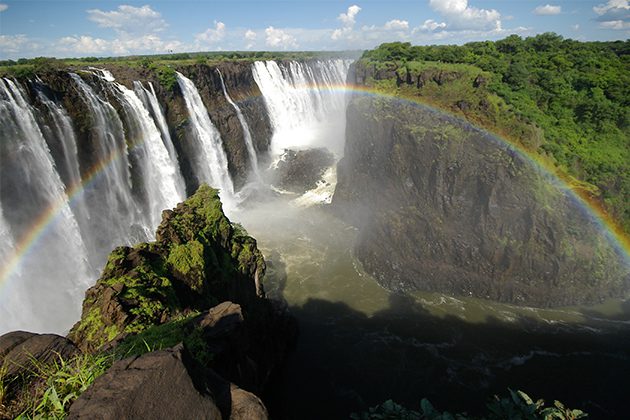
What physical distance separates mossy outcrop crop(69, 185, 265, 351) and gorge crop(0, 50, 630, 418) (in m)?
0.28

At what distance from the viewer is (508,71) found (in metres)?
29.8

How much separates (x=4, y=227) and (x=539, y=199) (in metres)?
30.0

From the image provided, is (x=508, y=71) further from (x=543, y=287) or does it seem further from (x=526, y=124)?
(x=543, y=287)

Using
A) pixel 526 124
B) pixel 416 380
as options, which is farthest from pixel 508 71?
pixel 416 380

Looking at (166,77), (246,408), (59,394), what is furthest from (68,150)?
(246,408)

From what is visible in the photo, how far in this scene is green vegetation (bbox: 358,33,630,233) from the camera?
23.7m

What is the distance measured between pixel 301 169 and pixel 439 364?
25.6 metres

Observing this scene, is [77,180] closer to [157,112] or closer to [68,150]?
[68,150]

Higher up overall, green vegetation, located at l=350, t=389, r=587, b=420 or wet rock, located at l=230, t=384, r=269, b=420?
green vegetation, located at l=350, t=389, r=587, b=420

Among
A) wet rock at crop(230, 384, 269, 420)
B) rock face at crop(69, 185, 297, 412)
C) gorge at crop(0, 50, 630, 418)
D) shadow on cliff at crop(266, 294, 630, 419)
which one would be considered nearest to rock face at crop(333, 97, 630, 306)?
gorge at crop(0, 50, 630, 418)

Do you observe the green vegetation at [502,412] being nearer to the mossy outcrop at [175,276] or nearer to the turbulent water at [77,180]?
the mossy outcrop at [175,276]

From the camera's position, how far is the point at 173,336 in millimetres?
7242

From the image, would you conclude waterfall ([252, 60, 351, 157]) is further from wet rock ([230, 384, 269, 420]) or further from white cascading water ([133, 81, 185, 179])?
wet rock ([230, 384, 269, 420])

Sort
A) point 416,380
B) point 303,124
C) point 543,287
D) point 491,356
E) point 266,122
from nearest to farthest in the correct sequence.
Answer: point 416,380 → point 491,356 → point 543,287 → point 266,122 → point 303,124
